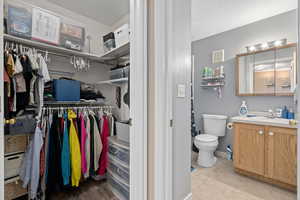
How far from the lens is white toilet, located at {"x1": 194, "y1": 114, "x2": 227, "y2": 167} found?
2217 millimetres

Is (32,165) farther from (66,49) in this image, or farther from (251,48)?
(251,48)

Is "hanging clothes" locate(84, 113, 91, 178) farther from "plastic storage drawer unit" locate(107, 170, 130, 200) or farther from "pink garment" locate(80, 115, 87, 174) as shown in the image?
"plastic storage drawer unit" locate(107, 170, 130, 200)

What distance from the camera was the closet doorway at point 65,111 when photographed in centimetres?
114

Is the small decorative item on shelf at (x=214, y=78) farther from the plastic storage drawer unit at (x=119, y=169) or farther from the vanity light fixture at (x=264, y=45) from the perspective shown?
the plastic storage drawer unit at (x=119, y=169)

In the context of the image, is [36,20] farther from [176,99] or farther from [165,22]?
[176,99]

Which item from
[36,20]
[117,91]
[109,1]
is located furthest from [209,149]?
[36,20]

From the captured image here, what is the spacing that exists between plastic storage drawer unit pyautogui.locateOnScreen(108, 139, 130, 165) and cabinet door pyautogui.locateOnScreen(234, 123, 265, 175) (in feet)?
5.17

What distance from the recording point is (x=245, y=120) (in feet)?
6.48

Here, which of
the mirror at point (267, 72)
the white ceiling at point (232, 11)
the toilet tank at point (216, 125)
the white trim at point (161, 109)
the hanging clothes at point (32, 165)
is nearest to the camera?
the white trim at point (161, 109)

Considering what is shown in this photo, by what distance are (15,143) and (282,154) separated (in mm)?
2940

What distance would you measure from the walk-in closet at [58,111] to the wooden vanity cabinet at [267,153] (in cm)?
159

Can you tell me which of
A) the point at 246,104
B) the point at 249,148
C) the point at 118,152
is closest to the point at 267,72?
the point at 246,104

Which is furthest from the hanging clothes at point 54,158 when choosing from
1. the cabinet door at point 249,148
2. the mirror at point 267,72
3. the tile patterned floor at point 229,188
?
the mirror at point 267,72

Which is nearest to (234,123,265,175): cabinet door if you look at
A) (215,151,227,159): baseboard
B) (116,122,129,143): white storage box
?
(215,151,227,159): baseboard
